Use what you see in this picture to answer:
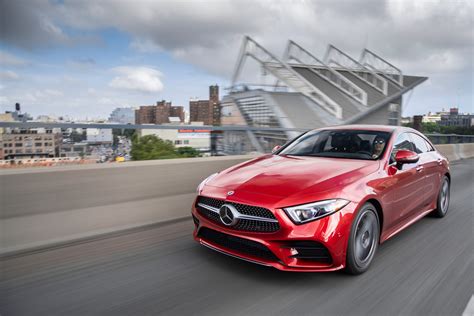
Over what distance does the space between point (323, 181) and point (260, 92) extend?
119ft

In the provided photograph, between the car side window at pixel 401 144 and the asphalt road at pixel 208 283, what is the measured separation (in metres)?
1.04

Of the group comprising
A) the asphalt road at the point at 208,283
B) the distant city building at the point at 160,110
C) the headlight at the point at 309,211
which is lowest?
the asphalt road at the point at 208,283

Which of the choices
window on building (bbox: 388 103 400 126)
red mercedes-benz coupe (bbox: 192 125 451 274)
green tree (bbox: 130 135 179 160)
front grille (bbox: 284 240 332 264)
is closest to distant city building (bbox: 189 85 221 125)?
green tree (bbox: 130 135 179 160)

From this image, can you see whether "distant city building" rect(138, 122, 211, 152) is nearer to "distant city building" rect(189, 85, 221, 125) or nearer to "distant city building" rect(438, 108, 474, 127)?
"distant city building" rect(189, 85, 221, 125)

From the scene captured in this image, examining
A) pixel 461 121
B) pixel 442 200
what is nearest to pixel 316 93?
pixel 461 121

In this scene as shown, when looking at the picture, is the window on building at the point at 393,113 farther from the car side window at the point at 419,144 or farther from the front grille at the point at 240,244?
the front grille at the point at 240,244

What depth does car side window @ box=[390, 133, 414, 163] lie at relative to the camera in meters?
4.53

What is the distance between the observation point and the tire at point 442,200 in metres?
5.83

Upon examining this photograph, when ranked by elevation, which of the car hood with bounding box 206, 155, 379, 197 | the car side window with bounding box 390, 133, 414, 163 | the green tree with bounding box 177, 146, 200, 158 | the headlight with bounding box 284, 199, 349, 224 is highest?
the car side window with bounding box 390, 133, 414, 163

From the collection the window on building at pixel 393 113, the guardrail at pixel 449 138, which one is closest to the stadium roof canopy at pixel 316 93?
the window on building at pixel 393 113

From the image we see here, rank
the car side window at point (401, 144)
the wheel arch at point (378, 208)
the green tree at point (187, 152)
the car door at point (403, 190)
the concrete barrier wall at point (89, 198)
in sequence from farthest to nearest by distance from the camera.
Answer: the green tree at point (187, 152)
the car side window at point (401, 144)
the car door at point (403, 190)
the concrete barrier wall at point (89, 198)
the wheel arch at point (378, 208)

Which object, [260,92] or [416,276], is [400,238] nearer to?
[416,276]

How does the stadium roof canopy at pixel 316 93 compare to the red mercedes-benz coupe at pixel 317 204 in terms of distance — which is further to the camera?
the stadium roof canopy at pixel 316 93

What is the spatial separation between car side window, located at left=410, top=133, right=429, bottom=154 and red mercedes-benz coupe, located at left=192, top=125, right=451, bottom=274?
0.54 meters
